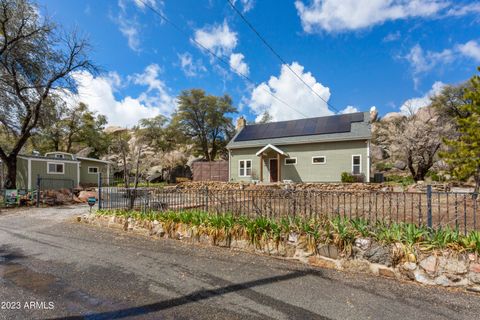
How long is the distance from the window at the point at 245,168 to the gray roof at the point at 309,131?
4.51 ft

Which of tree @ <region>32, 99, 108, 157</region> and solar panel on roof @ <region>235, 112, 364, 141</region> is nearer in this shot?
solar panel on roof @ <region>235, 112, 364, 141</region>

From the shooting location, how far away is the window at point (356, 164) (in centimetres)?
1669

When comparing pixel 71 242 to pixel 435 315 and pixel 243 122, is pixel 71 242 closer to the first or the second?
pixel 435 315

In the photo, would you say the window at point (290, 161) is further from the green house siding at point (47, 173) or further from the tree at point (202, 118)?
the green house siding at point (47, 173)

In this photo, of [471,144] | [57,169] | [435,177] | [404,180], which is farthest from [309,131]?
[57,169]

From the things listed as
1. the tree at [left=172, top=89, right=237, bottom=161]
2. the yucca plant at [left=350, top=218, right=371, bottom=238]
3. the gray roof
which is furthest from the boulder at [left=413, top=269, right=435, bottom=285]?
the tree at [left=172, top=89, right=237, bottom=161]

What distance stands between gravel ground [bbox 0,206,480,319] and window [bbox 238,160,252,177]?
50.4 feet

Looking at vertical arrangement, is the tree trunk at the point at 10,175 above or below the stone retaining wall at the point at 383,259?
above

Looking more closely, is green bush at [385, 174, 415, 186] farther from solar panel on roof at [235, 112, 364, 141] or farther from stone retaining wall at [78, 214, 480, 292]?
stone retaining wall at [78, 214, 480, 292]

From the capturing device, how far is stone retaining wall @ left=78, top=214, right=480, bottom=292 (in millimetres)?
3365

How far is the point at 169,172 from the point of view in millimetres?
28750

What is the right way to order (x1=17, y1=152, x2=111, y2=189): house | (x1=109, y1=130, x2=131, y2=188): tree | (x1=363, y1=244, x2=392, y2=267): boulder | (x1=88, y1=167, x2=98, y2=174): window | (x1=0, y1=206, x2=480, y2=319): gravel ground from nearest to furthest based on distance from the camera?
(x1=0, y1=206, x2=480, y2=319): gravel ground → (x1=363, y1=244, x2=392, y2=267): boulder → (x1=109, y1=130, x2=131, y2=188): tree → (x1=17, y1=152, x2=111, y2=189): house → (x1=88, y1=167, x2=98, y2=174): window

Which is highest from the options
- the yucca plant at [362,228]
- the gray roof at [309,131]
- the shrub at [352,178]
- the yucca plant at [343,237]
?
the gray roof at [309,131]

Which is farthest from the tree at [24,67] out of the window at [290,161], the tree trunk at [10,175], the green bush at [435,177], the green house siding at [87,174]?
the green bush at [435,177]
